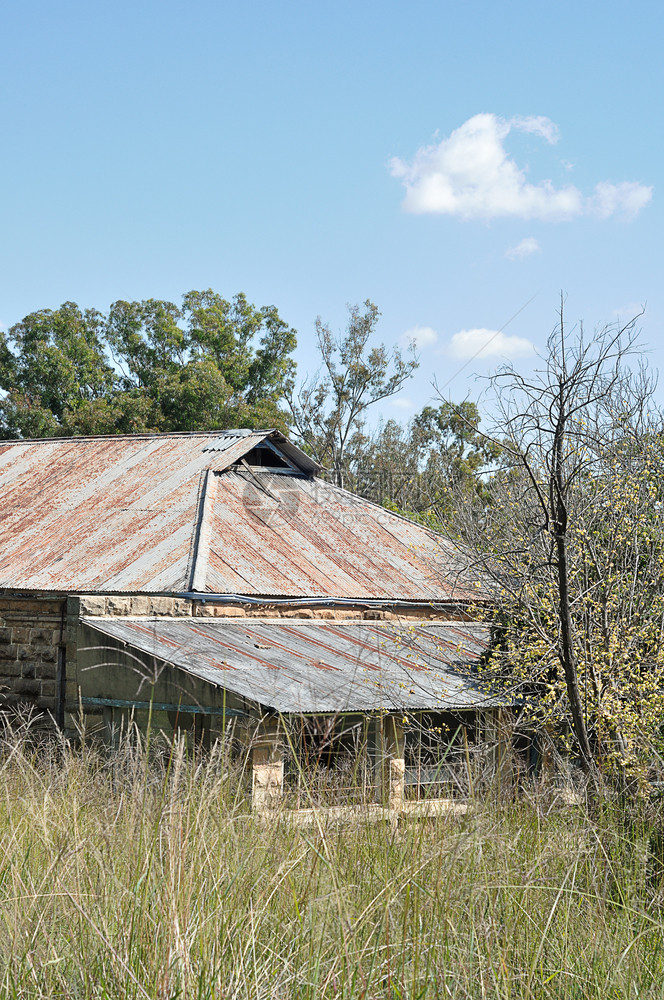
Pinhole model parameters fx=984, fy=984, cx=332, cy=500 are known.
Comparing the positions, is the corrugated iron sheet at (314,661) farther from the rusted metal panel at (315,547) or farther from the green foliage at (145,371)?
the green foliage at (145,371)

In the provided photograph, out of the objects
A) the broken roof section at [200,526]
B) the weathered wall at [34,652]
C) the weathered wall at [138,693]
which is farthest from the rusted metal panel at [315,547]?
the weathered wall at [138,693]

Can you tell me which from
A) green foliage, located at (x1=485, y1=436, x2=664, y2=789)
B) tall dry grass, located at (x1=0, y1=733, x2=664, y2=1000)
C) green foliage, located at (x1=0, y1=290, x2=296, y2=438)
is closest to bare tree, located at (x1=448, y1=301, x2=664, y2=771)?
green foliage, located at (x1=485, y1=436, x2=664, y2=789)

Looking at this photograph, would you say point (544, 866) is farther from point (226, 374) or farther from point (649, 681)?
point (226, 374)

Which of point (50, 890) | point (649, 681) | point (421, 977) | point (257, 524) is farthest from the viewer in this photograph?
point (257, 524)

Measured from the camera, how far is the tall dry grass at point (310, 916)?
8.70 ft

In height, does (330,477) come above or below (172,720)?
above

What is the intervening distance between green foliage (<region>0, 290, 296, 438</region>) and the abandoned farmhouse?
14678 millimetres

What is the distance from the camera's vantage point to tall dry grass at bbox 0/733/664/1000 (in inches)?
104

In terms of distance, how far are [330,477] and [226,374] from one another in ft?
19.3

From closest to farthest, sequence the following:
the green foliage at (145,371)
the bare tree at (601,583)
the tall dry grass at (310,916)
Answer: the tall dry grass at (310,916), the bare tree at (601,583), the green foliage at (145,371)

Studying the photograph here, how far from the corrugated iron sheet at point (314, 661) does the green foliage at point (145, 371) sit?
21316 mm

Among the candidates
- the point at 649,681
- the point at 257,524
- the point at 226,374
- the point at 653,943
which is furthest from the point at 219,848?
the point at 226,374

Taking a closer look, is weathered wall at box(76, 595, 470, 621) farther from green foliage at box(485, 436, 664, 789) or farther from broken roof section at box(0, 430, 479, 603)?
green foliage at box(485, 436, 664, 789)

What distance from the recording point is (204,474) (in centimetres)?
1684
